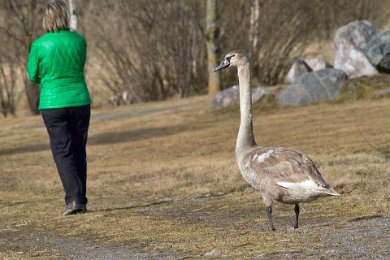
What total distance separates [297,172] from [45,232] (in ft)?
11.2

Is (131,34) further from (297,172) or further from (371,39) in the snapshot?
(297,172)

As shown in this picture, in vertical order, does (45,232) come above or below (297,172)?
below

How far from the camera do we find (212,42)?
34188 mm

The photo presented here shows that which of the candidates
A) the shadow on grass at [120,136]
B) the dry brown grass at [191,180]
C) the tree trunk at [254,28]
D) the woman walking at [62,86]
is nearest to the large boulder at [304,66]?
the dry brown grass at [191,180]

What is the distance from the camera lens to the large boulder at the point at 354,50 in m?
27.9

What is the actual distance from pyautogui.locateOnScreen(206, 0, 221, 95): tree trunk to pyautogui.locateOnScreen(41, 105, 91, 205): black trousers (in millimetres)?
20840

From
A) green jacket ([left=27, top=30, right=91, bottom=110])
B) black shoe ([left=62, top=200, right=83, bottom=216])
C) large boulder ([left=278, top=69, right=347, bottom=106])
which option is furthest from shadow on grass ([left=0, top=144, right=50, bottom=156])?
green jacket ([left=27, top=30, right=91, bottom=110])

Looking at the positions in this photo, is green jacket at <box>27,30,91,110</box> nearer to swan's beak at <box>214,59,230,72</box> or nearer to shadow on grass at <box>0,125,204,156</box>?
swan's beak at <box>214,59,230,72</box>

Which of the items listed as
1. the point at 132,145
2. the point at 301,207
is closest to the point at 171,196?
the point at 301,207

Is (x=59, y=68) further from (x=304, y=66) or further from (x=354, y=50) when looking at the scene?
(x=304, y=66)

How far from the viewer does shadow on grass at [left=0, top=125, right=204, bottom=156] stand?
24016 mm

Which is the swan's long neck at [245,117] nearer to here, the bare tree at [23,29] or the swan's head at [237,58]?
the swan's head at [237,58]

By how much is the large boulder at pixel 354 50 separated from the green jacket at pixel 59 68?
16.2 meters

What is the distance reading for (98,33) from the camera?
36844 mm
